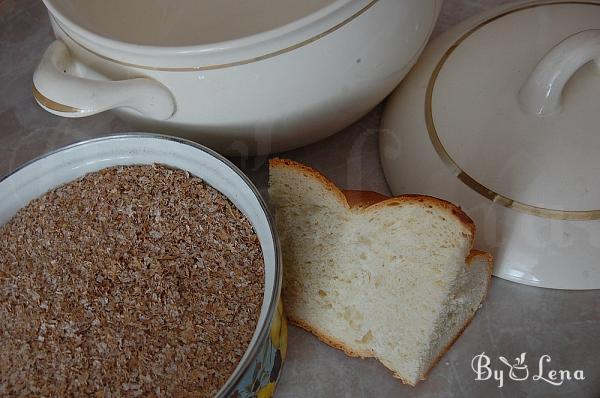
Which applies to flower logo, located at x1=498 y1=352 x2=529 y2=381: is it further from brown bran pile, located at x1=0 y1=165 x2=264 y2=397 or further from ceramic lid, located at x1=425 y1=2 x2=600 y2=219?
brown bran pile, located at x1=0 y1=165 x2=264 y2=397

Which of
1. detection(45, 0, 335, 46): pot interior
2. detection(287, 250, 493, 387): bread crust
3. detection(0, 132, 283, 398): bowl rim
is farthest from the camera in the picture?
detection(45, 0, 335, 46): pot interior

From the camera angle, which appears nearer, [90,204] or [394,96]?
[90,204]

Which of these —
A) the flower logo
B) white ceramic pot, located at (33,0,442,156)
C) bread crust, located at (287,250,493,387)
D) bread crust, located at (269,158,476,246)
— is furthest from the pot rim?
the flower logo

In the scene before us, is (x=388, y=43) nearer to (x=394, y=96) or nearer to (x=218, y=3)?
(x=394, y=96)

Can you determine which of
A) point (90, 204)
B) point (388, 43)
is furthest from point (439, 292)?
point (90, 204)

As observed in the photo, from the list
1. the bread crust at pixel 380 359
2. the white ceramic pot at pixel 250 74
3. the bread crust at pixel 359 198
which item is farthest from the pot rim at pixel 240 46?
the bread crust at pixel 380 359

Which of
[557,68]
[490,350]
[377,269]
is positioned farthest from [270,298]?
[557,68]

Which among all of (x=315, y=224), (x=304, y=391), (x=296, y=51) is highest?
(x=296, y=51)
